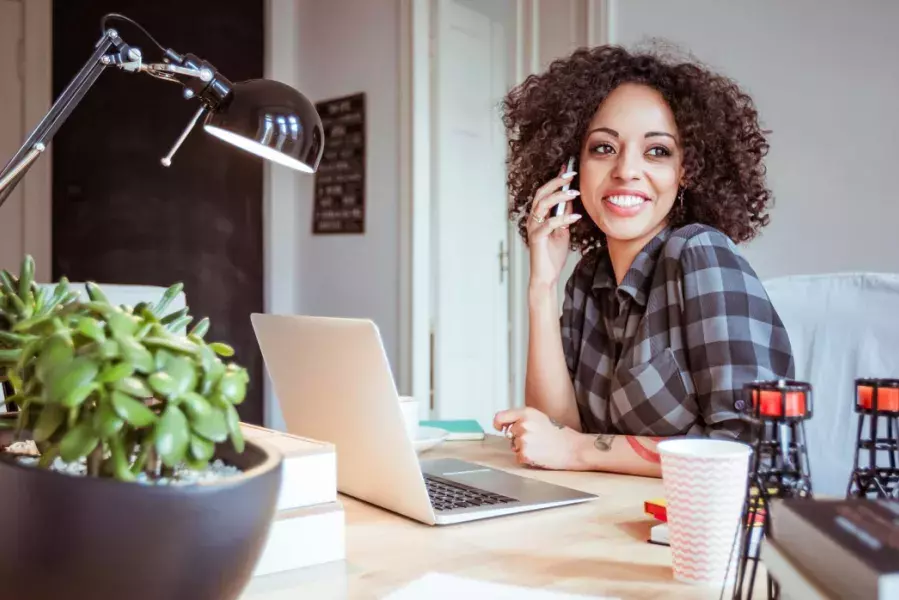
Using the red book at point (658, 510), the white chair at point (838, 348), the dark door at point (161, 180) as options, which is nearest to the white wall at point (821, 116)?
the white chair at point (838, 348)

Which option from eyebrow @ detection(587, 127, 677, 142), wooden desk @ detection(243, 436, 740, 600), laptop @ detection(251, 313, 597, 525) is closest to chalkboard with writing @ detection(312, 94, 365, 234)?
eyebrow @ detection(587, 127, 677, 142)

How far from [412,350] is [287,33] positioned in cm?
174

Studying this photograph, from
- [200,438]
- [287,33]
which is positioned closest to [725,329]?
[200,438]

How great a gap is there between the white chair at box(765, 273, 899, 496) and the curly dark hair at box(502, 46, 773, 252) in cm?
24

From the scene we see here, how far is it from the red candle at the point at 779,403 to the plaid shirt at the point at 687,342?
703 mm

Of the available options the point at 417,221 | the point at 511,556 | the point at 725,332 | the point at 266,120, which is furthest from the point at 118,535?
the point at 417,221

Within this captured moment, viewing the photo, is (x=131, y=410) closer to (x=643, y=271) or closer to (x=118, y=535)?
(x=118, y=535)

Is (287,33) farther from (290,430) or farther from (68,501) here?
(68,501)

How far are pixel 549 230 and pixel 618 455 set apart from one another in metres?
0.58

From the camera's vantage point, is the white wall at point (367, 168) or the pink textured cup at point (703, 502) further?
the white wall at point (367, 168)

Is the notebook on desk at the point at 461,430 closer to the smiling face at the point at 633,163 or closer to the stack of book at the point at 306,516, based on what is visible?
the smiling face at the point at 633,163

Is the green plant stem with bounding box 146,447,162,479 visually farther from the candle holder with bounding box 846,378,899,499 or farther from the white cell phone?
the white cell phone

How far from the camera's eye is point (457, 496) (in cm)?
96

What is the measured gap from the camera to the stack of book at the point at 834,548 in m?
0.35
